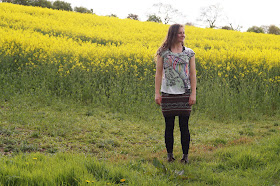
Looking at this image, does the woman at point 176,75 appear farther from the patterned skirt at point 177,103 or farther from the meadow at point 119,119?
the meadow at point 119,119

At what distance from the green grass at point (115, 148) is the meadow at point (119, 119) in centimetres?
2

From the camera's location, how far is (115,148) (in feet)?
18.8

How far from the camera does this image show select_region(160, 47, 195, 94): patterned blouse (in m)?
4.20

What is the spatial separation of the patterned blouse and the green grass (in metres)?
1.00

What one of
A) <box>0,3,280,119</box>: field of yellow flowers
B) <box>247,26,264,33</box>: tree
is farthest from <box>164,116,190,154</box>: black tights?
<box>247,26,264,33</box>: tree

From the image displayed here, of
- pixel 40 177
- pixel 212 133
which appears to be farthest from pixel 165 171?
pixel 212 133

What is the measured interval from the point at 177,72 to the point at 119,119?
→ 394cm

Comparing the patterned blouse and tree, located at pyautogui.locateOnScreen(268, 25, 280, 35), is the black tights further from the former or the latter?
tree, located at pyautogui.locateOnScreen(268, 25, 280, 35)

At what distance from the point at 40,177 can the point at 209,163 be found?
2425 mm

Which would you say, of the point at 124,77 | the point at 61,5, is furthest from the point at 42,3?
the point at 124,77

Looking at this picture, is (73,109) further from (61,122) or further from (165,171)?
(165,171)

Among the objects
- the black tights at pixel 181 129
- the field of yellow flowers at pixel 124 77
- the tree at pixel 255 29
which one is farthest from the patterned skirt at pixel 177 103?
the tree at pixel 255 29

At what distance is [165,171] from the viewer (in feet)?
12.2

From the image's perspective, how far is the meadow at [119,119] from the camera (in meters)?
3.71
